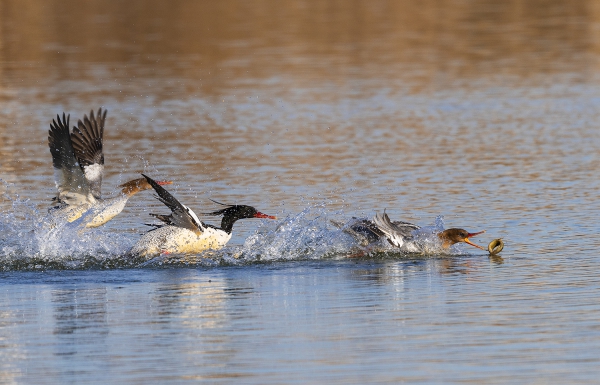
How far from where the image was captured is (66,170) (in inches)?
488

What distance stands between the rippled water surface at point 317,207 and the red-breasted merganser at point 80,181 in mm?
292

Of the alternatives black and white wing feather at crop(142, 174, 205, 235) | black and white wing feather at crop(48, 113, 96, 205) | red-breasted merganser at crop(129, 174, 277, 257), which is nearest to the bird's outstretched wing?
red-breasted merganser at crop(129, 174, 277, 257)

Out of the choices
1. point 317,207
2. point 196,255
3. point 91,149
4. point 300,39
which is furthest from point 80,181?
point 300,39

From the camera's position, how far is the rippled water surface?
7500 millimetres

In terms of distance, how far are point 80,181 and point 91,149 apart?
0.75 m

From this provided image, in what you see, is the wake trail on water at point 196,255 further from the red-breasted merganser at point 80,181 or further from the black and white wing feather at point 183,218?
the red-breasted merganser at point 80,181

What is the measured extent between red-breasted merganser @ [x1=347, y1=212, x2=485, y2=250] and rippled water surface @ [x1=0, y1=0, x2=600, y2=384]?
0.47 feet

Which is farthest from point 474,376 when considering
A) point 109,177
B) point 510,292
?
point 109,177

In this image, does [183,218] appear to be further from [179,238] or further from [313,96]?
[313,96]

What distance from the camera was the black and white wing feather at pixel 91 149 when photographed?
12953 millimetres

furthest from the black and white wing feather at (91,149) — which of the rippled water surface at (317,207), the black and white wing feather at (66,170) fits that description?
the rippled water surface at (317,207)

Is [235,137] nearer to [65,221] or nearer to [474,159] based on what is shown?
[474,159]

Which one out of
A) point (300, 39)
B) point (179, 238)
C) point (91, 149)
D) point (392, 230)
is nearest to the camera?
point (392, 230)

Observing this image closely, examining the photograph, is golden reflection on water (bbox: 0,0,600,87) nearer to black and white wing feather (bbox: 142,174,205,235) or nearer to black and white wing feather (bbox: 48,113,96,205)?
black and white wing feather (bbox: 48,113,96,205)
